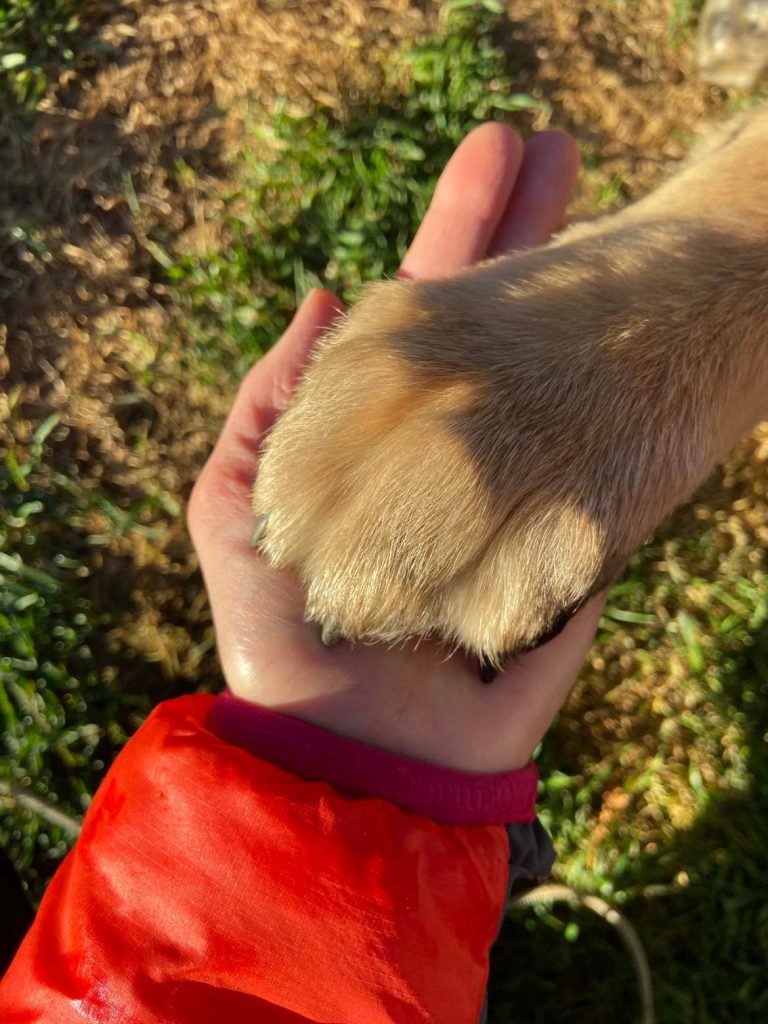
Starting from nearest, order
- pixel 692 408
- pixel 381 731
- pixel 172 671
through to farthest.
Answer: pixel 692 408
pixel 381 731
pixel 172 671

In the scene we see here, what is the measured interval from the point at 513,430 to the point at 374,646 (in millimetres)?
782

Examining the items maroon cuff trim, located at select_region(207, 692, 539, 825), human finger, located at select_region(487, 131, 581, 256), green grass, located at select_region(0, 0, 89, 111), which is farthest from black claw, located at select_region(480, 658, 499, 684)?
green grass, located at select_region(0, 0, 89, 111)

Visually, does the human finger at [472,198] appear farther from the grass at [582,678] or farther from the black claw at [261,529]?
the black claw at [261,529]

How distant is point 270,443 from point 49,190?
81.9 inches

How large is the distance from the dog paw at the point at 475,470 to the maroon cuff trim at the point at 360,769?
473mm

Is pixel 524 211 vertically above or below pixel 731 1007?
above

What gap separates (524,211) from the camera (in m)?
2.77

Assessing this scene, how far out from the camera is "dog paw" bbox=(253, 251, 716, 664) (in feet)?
4.50

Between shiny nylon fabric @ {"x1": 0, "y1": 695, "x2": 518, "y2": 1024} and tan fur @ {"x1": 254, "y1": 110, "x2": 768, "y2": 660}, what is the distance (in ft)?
1.33

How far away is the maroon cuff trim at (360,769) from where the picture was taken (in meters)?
1.81

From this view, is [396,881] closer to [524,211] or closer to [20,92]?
[524,211]

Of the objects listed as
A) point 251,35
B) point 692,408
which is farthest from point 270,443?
point 251,35

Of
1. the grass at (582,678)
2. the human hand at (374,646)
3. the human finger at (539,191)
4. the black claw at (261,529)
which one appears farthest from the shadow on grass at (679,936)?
the black claw at (261,529)

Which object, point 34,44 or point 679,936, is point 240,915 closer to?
point 679,936
